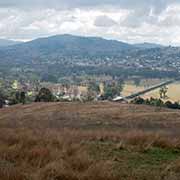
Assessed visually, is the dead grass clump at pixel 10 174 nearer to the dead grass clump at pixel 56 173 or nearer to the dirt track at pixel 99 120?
the dead grass clump at pixel 56 173

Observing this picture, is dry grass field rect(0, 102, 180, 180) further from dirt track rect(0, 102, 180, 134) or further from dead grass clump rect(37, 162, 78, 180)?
dirt track rect(0, 102, 180, 134)

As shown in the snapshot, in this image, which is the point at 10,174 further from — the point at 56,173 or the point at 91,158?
the point at 91,158

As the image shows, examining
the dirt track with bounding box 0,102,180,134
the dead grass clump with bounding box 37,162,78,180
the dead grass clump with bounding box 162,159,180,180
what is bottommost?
the dirt track with bounding box 0,102,180,134

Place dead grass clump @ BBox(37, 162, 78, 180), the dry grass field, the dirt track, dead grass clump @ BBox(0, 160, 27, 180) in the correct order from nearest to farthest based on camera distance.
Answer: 1. dead grass clump @ BBox(0, 160, 27, 180)
2. dead grass clump @ BBox(37, 162, 78, 180)
3. the dry grass field
4. the dirt track

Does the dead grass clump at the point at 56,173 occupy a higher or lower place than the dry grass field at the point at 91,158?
higher

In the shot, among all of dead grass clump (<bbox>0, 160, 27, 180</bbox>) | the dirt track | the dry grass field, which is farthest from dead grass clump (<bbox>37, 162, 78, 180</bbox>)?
the dirt track

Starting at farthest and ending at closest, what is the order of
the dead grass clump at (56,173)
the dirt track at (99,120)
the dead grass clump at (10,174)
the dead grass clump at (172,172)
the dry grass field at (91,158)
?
the dirt track at (99,120)
the dead grass clump at (172,172)
the dry grass field at (91,158)
the dead grass clump at (56,173)
the dead grass clump at (10,174)

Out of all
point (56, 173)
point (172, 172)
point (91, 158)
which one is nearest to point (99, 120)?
point (91, 158)

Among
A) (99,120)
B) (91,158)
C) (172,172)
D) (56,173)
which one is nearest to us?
(56,173)

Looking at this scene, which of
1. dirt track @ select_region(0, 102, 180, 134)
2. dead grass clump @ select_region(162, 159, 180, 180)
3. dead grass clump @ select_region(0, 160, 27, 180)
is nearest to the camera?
dead grass clump @ select_region(0, 160, 27, 180)

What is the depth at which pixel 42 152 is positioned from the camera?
846cm

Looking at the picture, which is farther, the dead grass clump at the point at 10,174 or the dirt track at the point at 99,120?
the dirt track at the point at 99,120

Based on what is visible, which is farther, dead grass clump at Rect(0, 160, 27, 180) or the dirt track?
the dirt track

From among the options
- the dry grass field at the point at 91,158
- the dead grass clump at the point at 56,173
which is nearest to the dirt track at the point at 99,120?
the dry grass field at the point at 91,158
